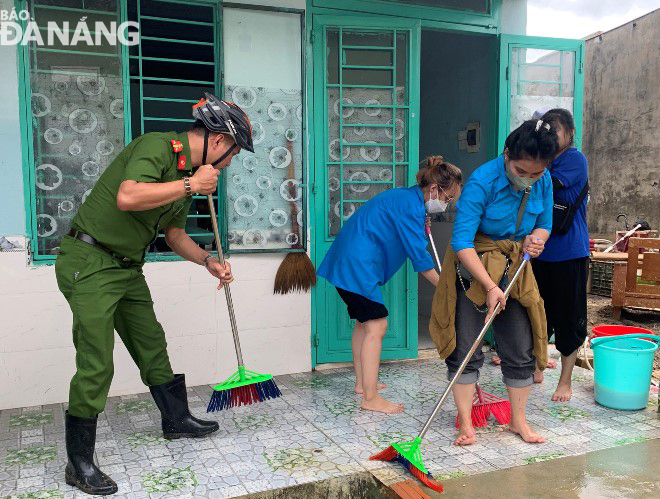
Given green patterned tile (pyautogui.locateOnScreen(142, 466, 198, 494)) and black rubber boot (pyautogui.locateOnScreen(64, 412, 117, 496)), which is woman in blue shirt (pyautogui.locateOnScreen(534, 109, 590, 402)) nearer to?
green patterned tile (pyautogui.locateOnScreen(142, 466, 198, 494))

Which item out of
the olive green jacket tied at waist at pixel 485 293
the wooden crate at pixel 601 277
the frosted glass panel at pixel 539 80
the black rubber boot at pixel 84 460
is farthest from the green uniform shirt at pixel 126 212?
the wooden crate at pixel 601 277

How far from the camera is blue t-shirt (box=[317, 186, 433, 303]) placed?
3449 mm

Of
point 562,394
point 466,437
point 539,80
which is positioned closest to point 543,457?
point 466,437

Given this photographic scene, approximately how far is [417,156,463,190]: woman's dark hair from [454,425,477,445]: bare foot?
1.34 meters

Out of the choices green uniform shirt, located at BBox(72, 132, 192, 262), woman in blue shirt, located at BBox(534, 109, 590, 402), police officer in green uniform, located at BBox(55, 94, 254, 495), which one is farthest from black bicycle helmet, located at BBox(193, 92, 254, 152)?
woman in blue shirt, located at BBox(534, 109, 590, 402)

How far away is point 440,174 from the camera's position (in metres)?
3.45

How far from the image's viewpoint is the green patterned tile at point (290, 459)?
2.83 m

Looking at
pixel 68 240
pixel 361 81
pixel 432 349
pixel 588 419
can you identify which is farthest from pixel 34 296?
pixel 588 419

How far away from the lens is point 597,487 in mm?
2658

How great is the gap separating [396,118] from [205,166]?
2213 millimetres

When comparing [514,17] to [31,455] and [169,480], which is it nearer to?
[169,480]

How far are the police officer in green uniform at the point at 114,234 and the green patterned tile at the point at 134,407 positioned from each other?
0.94 metres

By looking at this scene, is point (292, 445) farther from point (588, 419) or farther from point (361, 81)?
point (361, 81)

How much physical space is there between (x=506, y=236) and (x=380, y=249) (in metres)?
0.83
